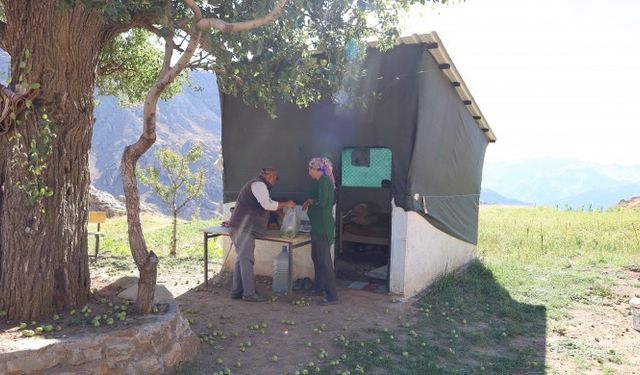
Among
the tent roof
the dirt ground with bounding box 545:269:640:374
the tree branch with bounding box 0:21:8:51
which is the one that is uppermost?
the tent roof

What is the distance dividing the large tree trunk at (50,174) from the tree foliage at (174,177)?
19.5ft

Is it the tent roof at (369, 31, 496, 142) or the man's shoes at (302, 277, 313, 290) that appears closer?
the tent roof at (369, 31, 496, 142)

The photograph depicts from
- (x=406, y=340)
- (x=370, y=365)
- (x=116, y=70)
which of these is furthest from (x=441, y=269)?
(x=116, y=70)

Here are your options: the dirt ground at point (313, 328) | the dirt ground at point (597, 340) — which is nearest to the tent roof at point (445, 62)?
the dirt ground at point (313, 328)

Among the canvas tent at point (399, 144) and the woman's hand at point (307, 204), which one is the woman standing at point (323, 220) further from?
the canvas tent at point (399, 144)

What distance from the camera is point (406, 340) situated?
5332mm

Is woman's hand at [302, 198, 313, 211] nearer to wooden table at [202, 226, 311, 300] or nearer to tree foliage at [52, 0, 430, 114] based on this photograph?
wooden table at [202, 226, 311, 300]

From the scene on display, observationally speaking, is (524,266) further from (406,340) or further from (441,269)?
(406,340)

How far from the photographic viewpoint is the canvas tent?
22.0ft

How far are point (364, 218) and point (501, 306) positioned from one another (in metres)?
2.72

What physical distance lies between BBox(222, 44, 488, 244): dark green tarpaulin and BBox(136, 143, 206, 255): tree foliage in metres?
2.83

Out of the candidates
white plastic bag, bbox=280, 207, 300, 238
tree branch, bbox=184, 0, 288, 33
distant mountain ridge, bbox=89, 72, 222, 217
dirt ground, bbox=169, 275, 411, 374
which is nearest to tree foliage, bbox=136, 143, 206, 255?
dirt ground, bbox=169, 275, 411, 374

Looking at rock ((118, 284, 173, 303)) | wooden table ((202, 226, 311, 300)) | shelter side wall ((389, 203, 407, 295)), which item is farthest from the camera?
shelter side wall ((389, 203, 407, 295))

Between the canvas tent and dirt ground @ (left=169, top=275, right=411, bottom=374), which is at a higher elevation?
the canvas tent
